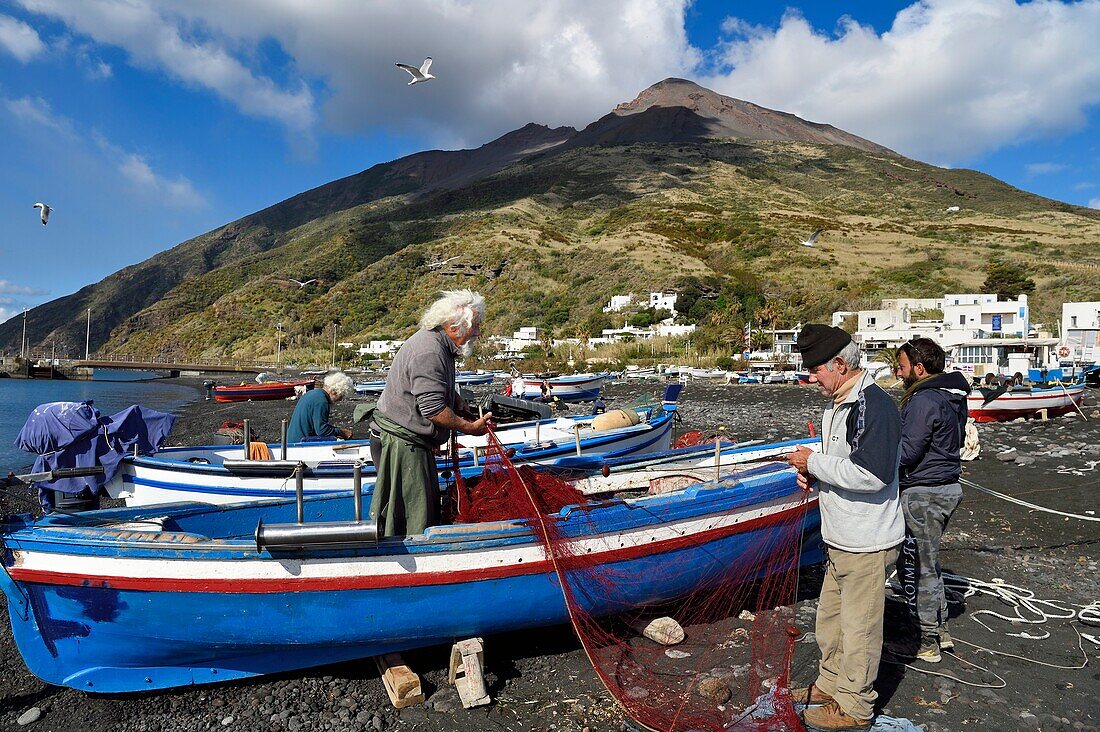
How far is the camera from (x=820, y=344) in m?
3.83

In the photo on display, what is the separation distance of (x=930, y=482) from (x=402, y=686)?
4.36 metres

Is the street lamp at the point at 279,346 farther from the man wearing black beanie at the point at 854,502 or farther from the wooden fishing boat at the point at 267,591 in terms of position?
the man wearing black beanie at the point at 854,502

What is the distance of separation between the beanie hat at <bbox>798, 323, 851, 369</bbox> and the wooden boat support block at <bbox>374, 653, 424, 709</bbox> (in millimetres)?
3577

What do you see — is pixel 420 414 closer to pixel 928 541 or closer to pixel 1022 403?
pixel 928 541

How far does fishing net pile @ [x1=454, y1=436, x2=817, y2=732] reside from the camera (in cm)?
462

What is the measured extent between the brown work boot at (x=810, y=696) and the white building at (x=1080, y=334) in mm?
47960

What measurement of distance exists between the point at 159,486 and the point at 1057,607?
10.6 metres

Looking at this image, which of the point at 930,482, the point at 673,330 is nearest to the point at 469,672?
the point at 930,482

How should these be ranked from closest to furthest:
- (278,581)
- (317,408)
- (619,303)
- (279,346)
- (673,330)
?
(278,581) < (317,408) < (673,330) < (619,303) < (279,346)

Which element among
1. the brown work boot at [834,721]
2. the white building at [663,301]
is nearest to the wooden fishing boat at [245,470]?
the brown work boot at [834,721]

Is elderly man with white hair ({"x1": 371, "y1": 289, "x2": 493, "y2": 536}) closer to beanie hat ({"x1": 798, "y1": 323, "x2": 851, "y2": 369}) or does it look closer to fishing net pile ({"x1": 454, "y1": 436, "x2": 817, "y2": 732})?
fishing net pile ({"x1": 454, "y1": 436, "x2": 817, "y2": 732})

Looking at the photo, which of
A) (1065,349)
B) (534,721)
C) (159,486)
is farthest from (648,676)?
(1065,349)

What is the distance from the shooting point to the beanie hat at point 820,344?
379 centimetres

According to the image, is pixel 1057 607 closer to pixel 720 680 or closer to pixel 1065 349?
pixel 720 680
